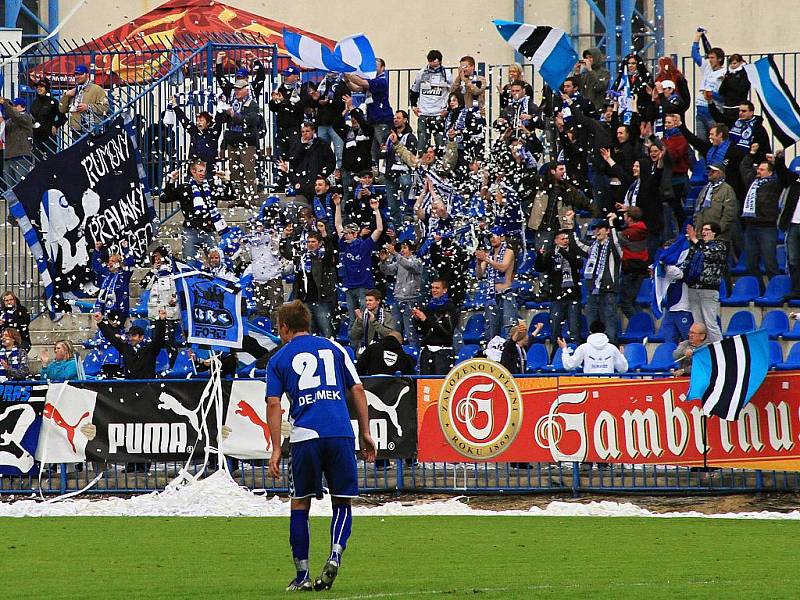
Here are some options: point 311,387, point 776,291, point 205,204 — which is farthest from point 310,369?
point 205,204

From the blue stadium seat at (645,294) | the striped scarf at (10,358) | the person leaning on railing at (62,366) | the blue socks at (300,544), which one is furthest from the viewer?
the blue stadium seat at (645,294)

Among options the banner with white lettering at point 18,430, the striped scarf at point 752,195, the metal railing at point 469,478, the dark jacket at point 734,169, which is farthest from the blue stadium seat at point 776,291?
the banner with white lettering at point 18,430

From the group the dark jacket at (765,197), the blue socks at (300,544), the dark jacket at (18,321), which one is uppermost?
the dark jacket at (765,197)

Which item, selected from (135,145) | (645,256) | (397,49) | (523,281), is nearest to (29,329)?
(135,145)

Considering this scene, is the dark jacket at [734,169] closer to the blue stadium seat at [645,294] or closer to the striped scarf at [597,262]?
the blue stadium seat at [645,294]

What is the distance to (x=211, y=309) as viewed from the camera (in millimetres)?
16203

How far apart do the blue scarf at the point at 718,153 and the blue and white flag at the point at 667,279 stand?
1.13 meters

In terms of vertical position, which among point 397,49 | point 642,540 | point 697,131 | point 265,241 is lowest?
point 642,540

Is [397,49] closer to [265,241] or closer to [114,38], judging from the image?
[114,38]

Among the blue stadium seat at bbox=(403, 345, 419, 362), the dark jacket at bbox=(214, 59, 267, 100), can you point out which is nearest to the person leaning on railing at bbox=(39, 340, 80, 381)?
the blue stadium seat at bbox=(403, 345, 419, 362)

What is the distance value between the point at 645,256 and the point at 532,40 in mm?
3565

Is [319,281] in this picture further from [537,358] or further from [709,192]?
[709,192]

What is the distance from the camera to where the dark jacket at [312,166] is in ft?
66.3

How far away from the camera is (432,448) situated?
15.9 meters
